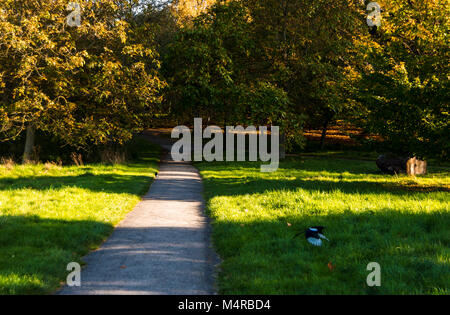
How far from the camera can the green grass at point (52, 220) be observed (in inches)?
247

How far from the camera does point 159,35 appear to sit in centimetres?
2998

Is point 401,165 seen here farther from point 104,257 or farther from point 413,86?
point 104,257

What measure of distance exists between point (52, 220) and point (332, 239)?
21.1 feet

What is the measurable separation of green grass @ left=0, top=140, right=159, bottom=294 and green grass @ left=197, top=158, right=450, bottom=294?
8.62ft

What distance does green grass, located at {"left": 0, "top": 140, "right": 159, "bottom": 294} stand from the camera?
6.26 m

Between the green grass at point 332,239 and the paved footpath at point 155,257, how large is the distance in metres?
0.38

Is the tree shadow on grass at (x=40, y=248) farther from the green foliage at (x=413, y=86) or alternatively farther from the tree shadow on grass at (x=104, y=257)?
the green foliage at (x=413, y=86)

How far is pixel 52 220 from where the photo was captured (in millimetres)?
9516

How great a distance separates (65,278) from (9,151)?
25165mm
